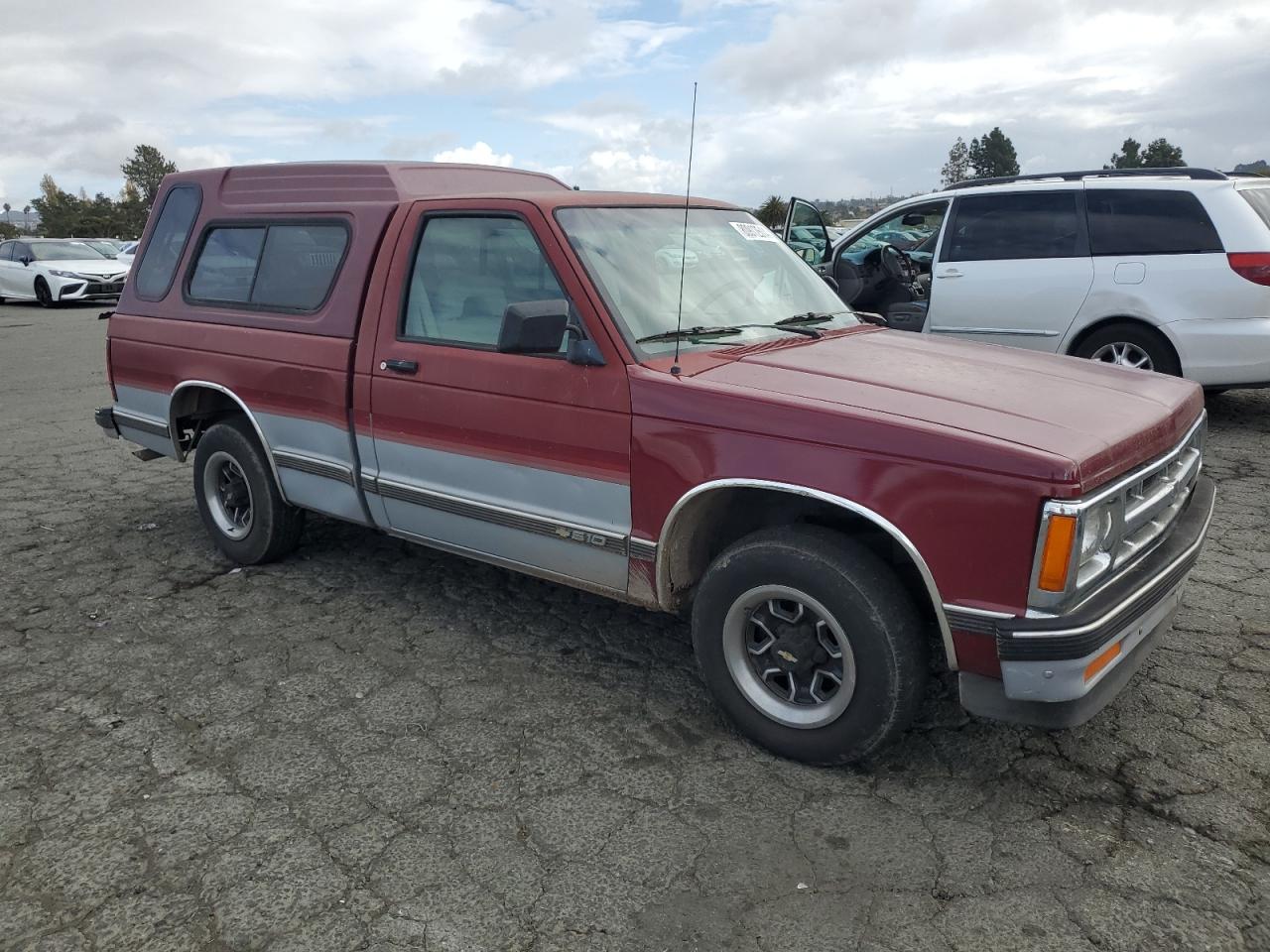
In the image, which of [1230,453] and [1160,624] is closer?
[1160,624]

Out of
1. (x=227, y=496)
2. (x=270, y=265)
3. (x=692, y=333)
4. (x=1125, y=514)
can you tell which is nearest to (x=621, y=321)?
(x=692, y=333)

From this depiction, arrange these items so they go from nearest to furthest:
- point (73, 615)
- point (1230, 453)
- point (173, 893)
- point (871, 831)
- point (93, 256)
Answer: point (173, 893) → point (871, 831) → point (73, 615) → point (1230, 453) → point (93, 256)

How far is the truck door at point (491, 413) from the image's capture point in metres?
3.44

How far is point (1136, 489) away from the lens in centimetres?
296

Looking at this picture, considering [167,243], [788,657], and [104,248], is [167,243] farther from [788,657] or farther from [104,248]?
[104,248]

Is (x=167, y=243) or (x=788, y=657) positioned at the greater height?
(x=167, y=243)

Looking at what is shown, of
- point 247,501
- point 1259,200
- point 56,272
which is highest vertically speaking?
point 1259,200

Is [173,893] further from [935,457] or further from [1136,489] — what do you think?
[1136,489]

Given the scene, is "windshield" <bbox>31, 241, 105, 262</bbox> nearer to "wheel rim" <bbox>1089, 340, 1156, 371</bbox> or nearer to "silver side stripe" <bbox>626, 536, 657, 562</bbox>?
A: "wheel rim" <bbox>1089, 340, 1156, 371</bbox>

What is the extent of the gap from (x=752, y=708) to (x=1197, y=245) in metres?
5.46

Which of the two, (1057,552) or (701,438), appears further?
(701,438)

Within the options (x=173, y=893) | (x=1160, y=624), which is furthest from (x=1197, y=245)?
(x=173, y=893)

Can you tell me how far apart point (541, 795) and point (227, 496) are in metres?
2.88

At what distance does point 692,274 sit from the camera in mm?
3816
